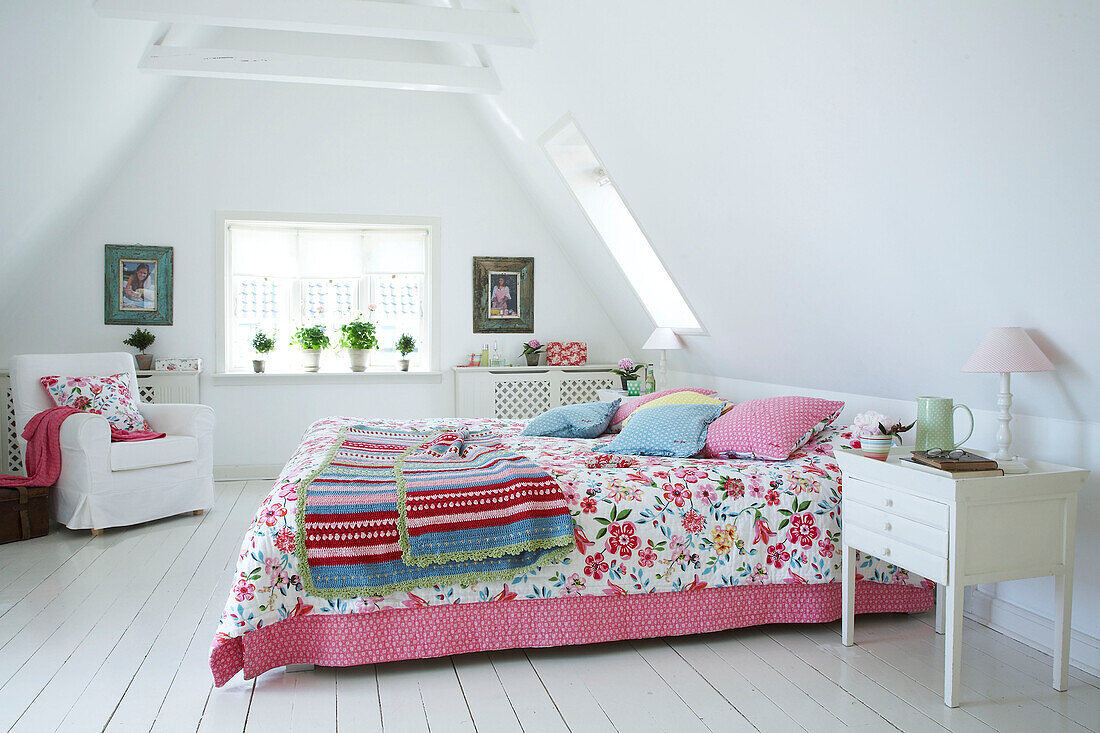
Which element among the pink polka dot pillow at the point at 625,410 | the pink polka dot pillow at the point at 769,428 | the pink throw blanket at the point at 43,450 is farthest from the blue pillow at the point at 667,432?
the pink throw blanket at the point at 43,450

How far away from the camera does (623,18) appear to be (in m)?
3.22

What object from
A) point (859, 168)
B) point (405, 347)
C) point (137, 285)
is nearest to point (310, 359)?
point (405, 347)

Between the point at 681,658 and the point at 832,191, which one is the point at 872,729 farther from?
the point at 832,191

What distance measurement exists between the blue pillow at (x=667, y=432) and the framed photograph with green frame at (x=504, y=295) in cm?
270

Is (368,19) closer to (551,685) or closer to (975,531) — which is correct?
(551,685)

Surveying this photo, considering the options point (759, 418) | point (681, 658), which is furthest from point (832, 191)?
point (681, 658)

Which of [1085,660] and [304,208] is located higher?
[304,208]

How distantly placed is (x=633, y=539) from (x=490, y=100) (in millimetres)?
3565

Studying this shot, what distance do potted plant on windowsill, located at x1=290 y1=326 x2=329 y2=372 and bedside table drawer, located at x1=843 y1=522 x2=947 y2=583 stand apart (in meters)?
4.15

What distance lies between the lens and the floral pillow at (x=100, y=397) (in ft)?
14.5

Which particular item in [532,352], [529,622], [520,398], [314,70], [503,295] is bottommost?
[529,622]

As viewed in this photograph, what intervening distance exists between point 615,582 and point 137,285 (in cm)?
433

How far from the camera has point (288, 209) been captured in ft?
18.9

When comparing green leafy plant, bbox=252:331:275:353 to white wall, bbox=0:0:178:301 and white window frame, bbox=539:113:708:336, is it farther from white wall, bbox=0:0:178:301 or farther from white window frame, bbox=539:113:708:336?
white window frame, bbox=539:113:708:336
